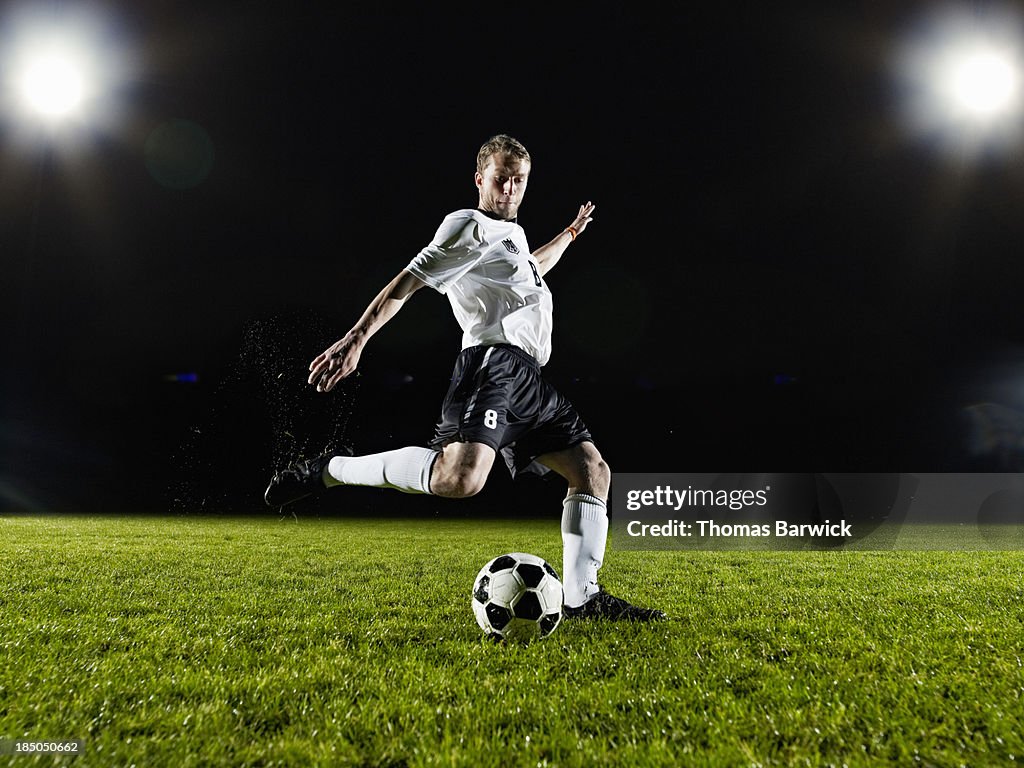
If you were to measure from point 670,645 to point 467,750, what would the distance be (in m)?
1.55

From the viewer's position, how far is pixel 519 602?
317 cm

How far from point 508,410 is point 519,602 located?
3.30ft

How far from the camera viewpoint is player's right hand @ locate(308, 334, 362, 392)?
3.45 m

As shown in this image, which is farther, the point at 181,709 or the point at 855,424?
the point at 855,424

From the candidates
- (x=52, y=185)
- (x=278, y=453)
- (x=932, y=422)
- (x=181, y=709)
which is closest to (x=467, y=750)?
(x=181, y=709)

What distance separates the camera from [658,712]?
2.15m

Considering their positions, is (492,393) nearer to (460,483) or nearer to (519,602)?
(460,483)

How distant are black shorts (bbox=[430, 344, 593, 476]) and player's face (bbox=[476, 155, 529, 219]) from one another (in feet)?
2.97

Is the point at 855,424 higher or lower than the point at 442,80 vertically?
lower

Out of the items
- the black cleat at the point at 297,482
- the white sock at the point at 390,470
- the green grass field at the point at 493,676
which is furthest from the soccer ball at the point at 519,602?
the black cleat at the point at 297,482

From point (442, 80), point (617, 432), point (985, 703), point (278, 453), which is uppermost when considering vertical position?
point (442, 80)

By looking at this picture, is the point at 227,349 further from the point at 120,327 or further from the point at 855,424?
the point at 855,424

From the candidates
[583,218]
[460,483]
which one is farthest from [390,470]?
[583,218]

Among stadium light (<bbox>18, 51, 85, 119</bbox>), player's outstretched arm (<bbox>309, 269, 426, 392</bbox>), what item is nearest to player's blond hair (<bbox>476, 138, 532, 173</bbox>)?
player's outstretched arm (<bbox>309, 269, 426, 392</bbox>)
